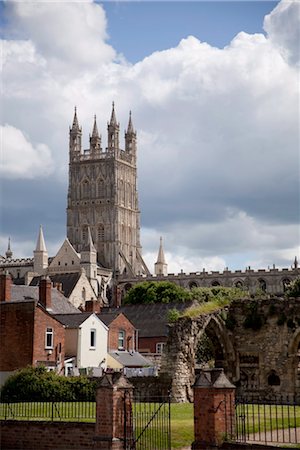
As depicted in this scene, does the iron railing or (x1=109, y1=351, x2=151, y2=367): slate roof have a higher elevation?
(x1=109, y1=351, x2=151, y2=367): slate roof

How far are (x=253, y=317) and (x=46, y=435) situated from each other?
54.4 ft

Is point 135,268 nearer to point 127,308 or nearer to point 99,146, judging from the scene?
point 99,146

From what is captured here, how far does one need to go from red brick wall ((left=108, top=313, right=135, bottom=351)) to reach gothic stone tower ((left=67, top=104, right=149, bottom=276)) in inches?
4429

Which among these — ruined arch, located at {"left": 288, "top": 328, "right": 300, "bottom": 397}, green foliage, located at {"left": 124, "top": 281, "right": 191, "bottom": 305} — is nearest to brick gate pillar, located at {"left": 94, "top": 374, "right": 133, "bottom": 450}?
ruined arch, located at {"left": 288, "top": 328, "right": 300, "bottom": 397}

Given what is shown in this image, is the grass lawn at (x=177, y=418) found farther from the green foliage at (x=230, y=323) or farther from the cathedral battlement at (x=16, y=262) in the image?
the cathedral battlement at (x=16, y=262)

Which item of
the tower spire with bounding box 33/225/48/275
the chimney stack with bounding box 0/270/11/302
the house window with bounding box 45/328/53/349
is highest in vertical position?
the tower spire with bounding box 33/225/48/275

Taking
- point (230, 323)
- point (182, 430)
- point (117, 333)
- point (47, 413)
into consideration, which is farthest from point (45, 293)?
point (182, 430)

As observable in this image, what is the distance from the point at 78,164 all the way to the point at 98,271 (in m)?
32.9

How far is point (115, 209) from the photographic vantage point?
576 ft

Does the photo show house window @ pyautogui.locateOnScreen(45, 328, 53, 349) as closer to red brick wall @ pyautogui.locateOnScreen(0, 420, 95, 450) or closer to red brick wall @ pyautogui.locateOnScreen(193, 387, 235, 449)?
red brick wall @ pyautogui.locateOnScreen(0, 420, 95, 450)

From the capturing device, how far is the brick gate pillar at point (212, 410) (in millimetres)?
18578

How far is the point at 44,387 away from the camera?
110ft

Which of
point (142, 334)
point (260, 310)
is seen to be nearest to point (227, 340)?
point (260, 310)

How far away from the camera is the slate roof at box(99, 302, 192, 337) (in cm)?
6369
